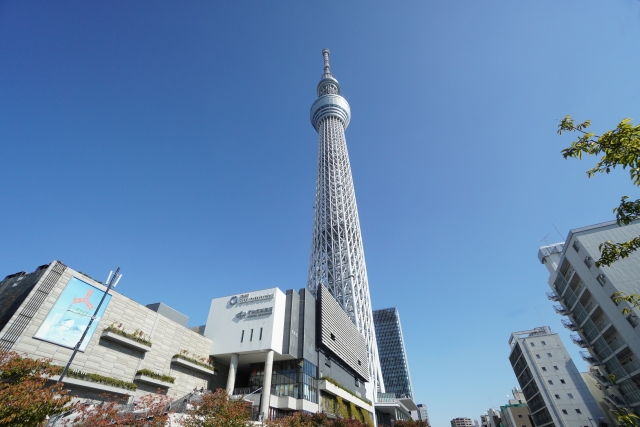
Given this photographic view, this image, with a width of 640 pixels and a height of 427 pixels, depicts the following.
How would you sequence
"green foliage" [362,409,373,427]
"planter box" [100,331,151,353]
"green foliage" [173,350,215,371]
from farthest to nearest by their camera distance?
"green foliage" [362,409,373,427] < "green foliage" [173,350,215,371] < "planter box" [100,331,151,353]

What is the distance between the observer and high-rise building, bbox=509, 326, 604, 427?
62656 mm

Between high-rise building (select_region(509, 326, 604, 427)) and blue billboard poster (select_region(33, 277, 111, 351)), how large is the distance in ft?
274

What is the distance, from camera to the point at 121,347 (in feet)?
90.3

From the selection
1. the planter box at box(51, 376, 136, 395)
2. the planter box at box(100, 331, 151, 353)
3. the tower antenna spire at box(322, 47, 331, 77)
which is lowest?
the planter box at box(51, 376, 136, 395)

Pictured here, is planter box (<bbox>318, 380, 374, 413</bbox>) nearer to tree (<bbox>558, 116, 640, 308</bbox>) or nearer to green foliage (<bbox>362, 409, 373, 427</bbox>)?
green foliage (<bbox>362, 409, 373, 427</bbox>)

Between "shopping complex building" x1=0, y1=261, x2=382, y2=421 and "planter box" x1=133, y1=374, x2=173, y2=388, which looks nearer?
"shopping complex building" x1=0, y1=261, x2=382, y2=421

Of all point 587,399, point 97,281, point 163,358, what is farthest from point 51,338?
point 587,399

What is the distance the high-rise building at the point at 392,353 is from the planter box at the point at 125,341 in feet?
454

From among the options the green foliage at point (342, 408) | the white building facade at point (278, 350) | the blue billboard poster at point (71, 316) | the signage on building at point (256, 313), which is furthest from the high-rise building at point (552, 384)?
the blue billboard poster at point (71, 316)

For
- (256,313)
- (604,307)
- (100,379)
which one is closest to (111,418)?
(100,379)

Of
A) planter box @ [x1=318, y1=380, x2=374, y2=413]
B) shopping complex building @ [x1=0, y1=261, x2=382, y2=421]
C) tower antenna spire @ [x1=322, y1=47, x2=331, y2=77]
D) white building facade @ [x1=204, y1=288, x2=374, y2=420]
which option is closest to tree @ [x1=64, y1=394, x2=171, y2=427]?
shopping complex building @ [x1=0, y1=261, x2=382, y2=421]

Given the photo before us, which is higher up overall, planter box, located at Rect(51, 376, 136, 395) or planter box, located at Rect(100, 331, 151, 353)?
planter box, located at Rect(100, 331, 151, 353)

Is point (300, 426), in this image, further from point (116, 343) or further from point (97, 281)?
point (97, 281)

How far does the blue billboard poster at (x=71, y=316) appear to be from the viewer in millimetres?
23062
